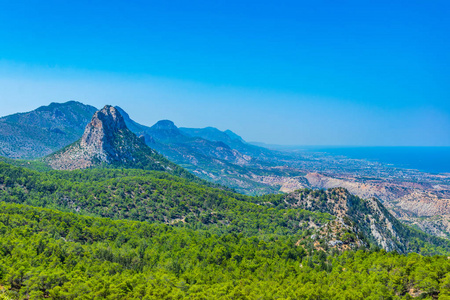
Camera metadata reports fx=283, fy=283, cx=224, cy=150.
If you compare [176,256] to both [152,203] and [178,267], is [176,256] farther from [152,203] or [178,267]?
[152,203]

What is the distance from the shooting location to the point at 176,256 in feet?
228

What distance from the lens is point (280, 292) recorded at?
46062 mm

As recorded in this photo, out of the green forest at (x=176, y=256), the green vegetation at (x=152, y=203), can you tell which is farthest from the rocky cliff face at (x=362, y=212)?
the green vegetation at (x=152, y=203)

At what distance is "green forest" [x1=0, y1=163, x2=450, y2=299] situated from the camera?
146ft

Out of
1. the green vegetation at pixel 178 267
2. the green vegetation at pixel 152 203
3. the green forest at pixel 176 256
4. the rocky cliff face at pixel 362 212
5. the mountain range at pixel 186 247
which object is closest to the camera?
the green vegetation at pixel 178 267

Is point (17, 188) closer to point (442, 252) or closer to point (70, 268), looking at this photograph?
point (70, 268)

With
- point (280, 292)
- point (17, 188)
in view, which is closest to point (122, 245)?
point (280, 292)

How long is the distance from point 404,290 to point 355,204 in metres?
118

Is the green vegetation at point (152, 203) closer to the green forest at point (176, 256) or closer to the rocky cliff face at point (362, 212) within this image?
the green forest at point (176, 256)

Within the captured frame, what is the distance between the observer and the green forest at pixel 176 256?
44.6 metres

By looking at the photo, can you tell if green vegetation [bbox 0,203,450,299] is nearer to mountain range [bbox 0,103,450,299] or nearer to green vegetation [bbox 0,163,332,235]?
mountain range [bbox 0,103,450,299]

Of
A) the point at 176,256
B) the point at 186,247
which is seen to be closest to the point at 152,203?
the point at 186,247

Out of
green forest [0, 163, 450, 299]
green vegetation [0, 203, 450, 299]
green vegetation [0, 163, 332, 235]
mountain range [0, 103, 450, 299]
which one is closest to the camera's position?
green vegetation [0, 203, 450, 299]

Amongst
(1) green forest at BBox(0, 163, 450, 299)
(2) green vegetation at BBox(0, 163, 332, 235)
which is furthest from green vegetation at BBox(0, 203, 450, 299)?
(2) green vegetation at BBox(0, 163, 332, 235)
